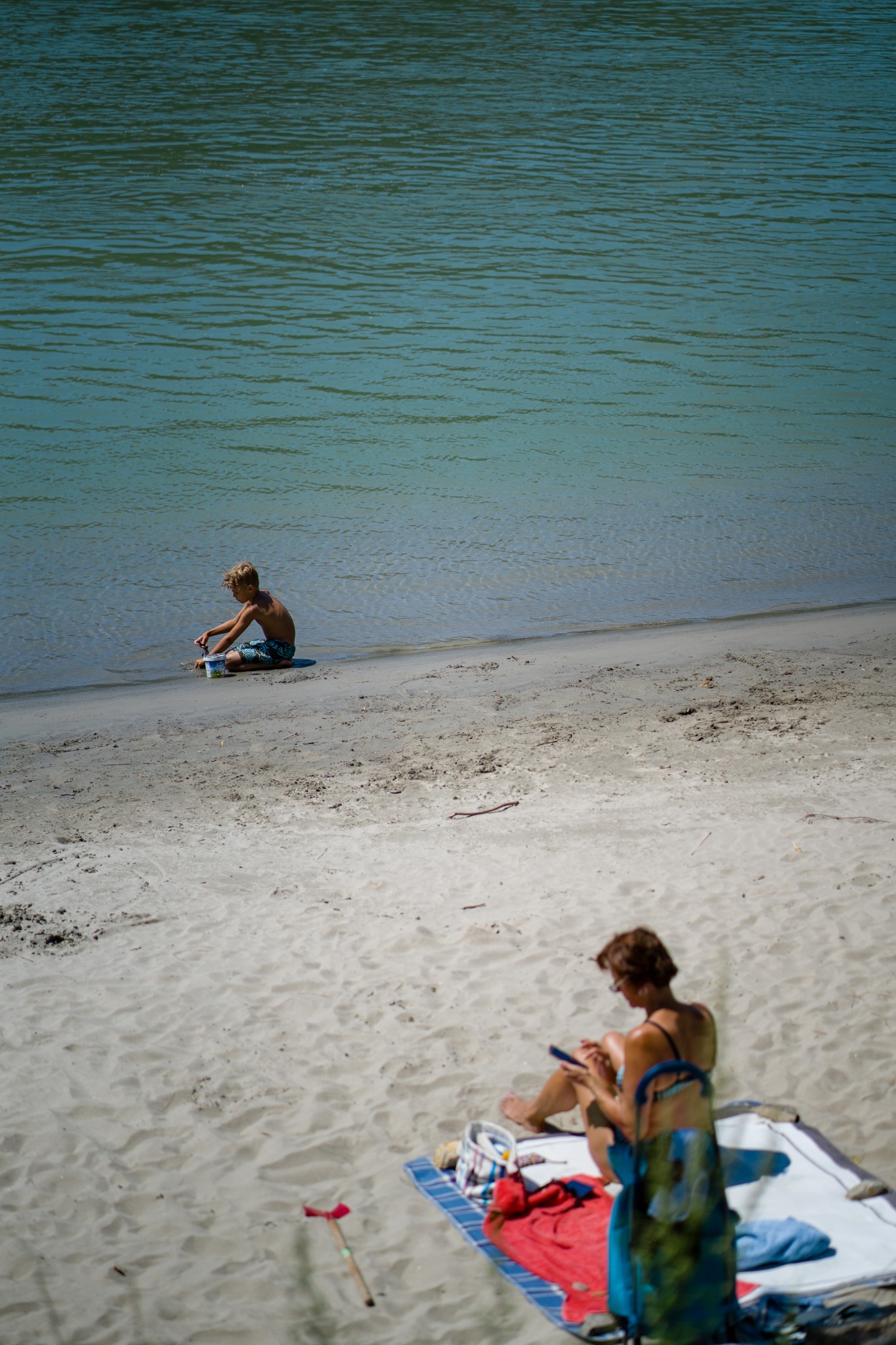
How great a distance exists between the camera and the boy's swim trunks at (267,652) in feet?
33.7

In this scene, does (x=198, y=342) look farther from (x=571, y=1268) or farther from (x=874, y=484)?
(x=571, y=1268)

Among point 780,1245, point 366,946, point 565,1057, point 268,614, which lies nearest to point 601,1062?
point 565,1057

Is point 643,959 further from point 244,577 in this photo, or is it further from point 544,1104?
point 244,577

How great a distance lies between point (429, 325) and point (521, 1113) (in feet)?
57.0

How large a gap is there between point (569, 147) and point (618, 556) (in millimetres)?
19601

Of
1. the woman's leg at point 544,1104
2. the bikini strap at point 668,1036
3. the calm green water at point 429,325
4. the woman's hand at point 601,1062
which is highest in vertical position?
the calm green water at point 429,325

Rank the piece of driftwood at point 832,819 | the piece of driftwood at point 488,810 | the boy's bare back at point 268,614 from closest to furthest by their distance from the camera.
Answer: the piece of driftwood at point 832,819, the piece of driftwood at point 488,810, the boy's bare back at point 268,614

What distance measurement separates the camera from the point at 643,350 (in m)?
19.5

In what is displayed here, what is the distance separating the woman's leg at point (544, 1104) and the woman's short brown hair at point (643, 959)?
0.95 meters

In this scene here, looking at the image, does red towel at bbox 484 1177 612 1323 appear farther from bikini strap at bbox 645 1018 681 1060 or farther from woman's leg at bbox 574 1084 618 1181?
bikini strap at bbox 645 1018 681 1060

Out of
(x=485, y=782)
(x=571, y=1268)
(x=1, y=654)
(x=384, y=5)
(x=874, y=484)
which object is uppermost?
(x=384, y=5)

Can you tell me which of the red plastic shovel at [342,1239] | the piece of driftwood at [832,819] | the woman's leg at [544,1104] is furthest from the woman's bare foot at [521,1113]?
the piece of driftwood at [832,819]

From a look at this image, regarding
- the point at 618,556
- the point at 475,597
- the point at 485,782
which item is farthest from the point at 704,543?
the point at 485,782

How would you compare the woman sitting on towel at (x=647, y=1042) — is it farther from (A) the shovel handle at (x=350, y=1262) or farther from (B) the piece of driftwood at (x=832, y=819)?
(B) the piece of driftwood at (x=832, y=819)
